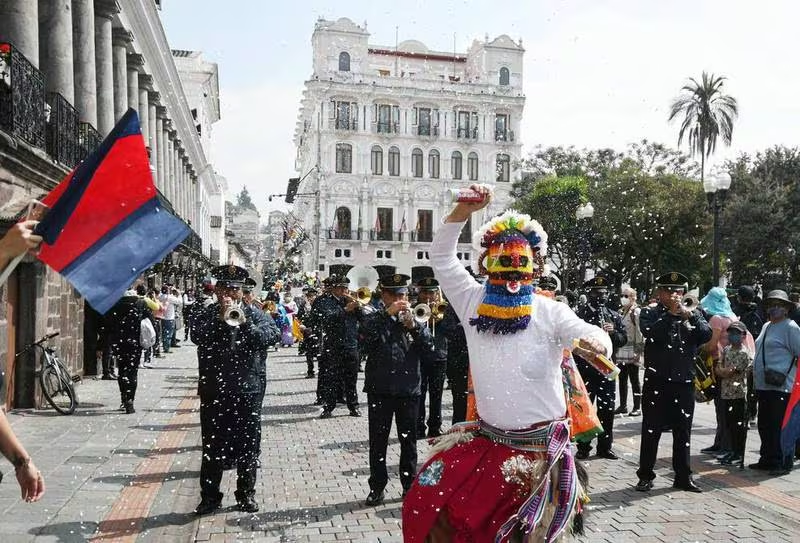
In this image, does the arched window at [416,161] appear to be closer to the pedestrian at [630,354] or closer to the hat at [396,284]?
the pedestrian at [630,354]

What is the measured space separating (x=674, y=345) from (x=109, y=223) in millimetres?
5294

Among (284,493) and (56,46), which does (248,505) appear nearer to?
(284,493)

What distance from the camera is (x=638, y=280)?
4531cm

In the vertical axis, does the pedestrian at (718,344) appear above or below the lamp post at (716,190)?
below

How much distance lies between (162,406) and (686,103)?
127 ft

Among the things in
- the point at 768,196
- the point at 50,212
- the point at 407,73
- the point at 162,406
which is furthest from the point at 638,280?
the point at 50,212

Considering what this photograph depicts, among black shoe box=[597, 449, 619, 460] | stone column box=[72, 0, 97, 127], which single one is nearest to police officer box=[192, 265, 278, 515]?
black shoe box=[597, 449, 619, 460]

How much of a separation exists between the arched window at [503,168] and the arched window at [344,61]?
14.8m

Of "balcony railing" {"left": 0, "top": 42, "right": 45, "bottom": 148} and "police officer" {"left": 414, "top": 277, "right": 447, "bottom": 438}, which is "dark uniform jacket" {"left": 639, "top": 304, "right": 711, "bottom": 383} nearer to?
"police officer" {"left": 414, "top": 277, "right": 447, "bottom": 438}

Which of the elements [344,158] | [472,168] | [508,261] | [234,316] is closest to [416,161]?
[472,168]

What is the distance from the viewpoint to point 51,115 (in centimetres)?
1256

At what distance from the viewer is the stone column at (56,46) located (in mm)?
13375

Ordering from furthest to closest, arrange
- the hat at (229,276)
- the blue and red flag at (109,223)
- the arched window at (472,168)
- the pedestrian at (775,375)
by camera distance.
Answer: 1. the arched window at (472,168)
2. the pedestrian at (775,375)
3. the hat at (229,276)
4. the blue and red flag at (109,223)

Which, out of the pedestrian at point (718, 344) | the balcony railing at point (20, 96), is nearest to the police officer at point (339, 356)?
the pedestrian at point (718, 344)
